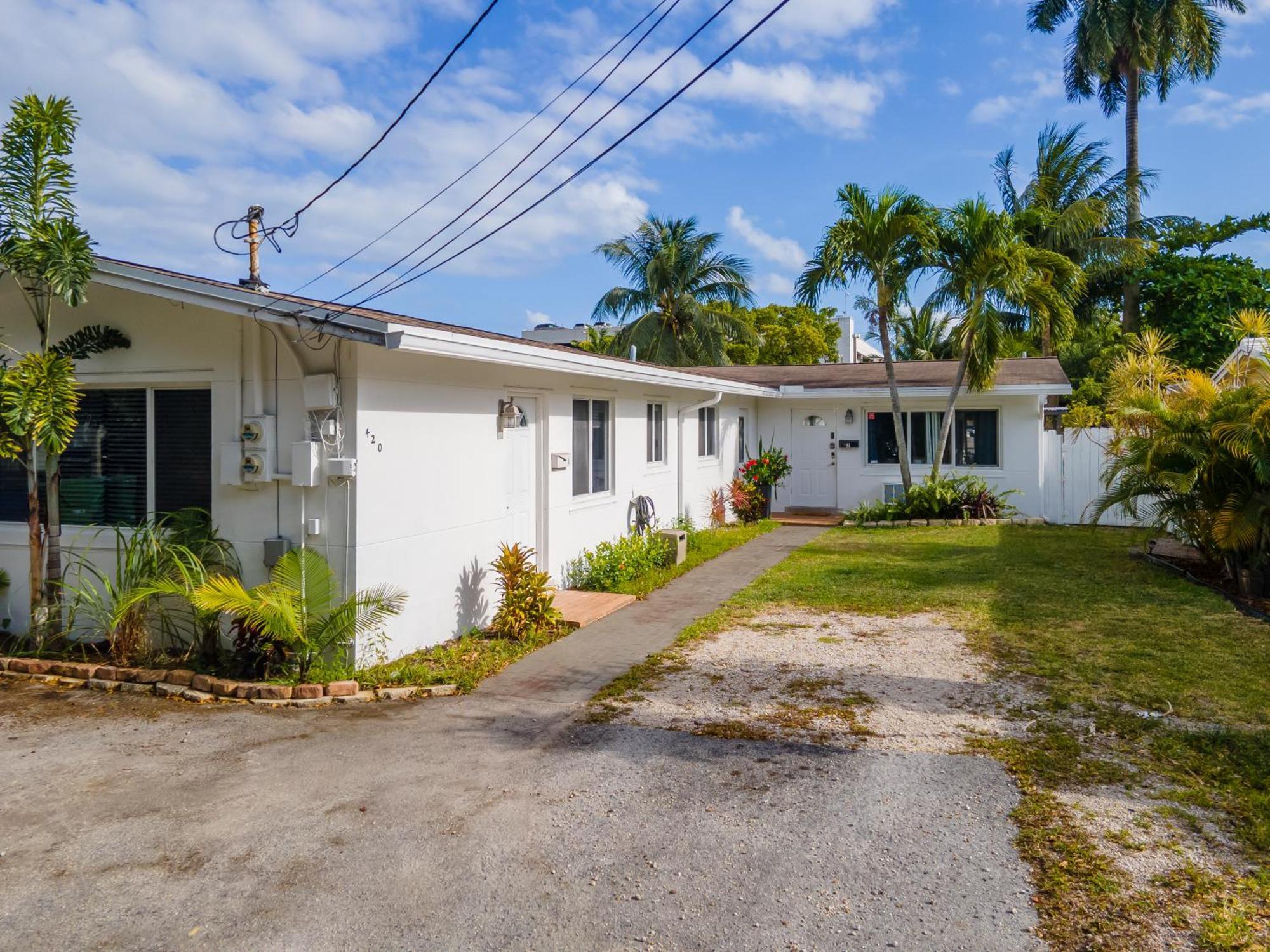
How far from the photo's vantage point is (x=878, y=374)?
17.8 m

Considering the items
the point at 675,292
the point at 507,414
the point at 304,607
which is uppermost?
the point at 675,292

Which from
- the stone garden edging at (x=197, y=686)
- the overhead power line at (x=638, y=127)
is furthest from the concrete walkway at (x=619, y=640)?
the overhead power line at (x=638, y=127)

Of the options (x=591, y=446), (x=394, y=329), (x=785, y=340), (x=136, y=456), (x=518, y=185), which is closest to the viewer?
(x=394, y=329)

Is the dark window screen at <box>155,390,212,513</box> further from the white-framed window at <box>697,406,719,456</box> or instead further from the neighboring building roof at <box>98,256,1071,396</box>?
the white-framed window at <box>697,406,719,456</box>

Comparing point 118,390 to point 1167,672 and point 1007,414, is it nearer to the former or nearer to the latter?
point 1167,672

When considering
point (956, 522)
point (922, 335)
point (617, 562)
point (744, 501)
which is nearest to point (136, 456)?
point (617, 562)

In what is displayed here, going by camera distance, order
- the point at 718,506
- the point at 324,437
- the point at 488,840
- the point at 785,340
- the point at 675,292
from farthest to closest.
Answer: the point at 785,340 → the point at 675,292 → the point at 718,506 → the point at 324,437 → the point at 488,840

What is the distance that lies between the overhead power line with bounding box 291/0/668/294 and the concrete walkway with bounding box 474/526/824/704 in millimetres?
5031

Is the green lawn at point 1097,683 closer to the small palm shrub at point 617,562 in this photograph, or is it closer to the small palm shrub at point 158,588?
the small palm shrub at point 617,562

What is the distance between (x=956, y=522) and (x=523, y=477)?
357 inches

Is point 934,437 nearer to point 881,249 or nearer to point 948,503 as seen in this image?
point 948,503

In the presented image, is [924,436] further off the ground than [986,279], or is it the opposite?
[986,279]

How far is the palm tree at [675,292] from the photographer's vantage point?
28828 millimetres

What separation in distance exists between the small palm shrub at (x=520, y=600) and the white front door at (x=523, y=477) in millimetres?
664
